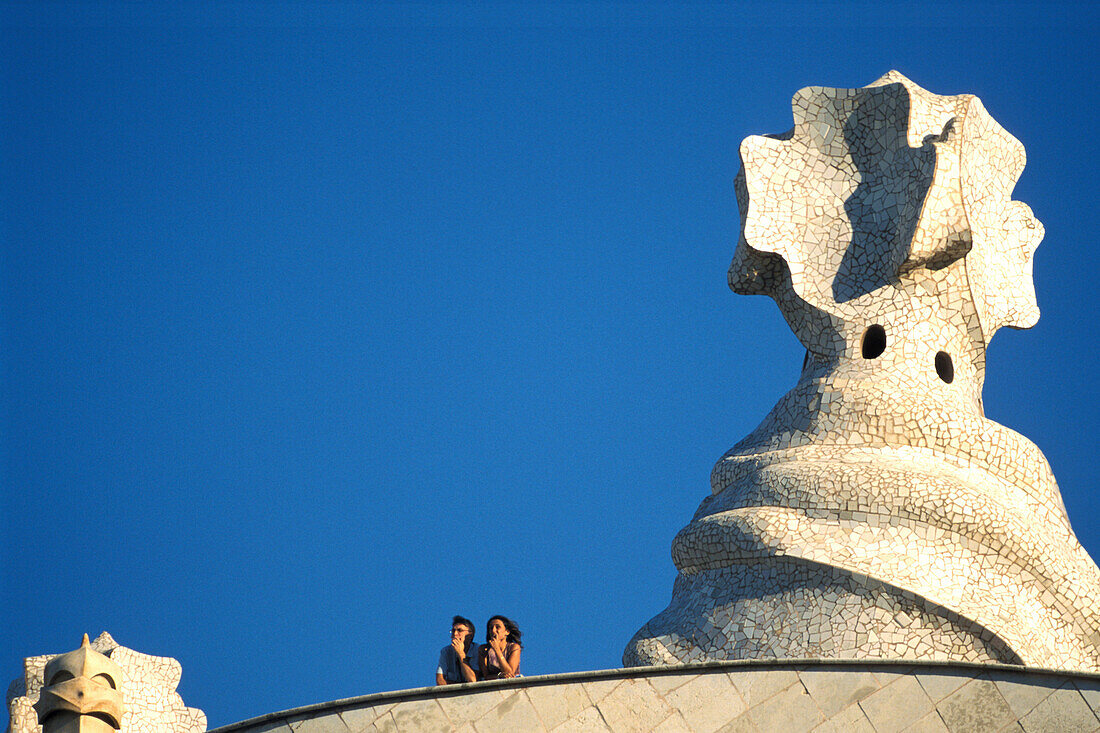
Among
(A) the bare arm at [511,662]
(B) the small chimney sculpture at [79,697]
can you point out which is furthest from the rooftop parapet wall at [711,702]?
(B) the small chimney sculpture at [79,697]

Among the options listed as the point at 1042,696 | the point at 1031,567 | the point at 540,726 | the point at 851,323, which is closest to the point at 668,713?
the point at 540,726

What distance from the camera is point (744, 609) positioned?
→ 1334 cm

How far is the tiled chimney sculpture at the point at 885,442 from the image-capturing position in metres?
13.0

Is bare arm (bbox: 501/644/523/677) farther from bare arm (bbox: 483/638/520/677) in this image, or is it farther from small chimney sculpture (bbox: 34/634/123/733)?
small chimney sculpture (bbox: 34/634/123/733)

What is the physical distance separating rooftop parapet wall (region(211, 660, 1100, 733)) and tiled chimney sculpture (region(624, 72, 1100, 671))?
5.41 feet

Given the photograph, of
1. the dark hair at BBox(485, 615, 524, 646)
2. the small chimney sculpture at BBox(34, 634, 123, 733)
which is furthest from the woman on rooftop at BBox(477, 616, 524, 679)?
the small chimney sculpture at BBox(34, 634, 123, 733)

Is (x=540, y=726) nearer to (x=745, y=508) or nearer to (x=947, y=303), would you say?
(x=745, y=508)

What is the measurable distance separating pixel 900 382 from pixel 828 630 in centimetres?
247

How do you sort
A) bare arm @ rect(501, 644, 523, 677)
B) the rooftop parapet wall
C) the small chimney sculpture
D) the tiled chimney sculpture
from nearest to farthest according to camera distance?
the small chimney sculpture → the rooftop parapet wall → bare arm @ rect(501, 644, 523, 677) → the tiled chimney sculpture

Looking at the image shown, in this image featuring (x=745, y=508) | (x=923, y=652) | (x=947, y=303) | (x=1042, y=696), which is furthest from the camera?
(x=947, y=303)

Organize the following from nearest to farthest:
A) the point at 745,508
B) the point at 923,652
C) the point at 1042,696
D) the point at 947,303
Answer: the point at 1042,696 → the point at 923,652 → the point at 745,508 → the point at 947,303

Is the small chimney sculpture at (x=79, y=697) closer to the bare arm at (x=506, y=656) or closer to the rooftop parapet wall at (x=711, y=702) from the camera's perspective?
the rooftop parapet wall at (x=711, y=702)

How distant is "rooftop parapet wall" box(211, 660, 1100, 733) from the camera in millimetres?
10414

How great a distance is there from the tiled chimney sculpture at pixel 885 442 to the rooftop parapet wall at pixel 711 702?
1.65 metres
